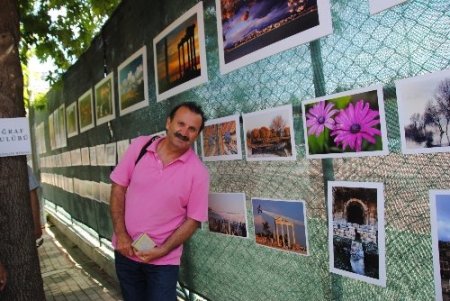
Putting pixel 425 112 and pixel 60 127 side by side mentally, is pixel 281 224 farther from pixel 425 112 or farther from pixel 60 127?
pixel 60 127

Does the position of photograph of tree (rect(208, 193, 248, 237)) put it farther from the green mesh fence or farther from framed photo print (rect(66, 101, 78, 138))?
framed photo print (rect(66, 101, 78, 138))

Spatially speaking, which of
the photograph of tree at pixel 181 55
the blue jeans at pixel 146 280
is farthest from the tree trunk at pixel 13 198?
the photograph of tree at pixel 181 55

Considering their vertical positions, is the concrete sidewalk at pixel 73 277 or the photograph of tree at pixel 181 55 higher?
the photograph of tree at pixel 181 55

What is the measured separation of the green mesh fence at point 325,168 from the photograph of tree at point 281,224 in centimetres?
5

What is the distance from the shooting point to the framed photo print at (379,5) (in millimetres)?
1520

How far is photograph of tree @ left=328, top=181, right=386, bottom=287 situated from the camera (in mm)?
1637

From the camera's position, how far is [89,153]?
588 centimetres

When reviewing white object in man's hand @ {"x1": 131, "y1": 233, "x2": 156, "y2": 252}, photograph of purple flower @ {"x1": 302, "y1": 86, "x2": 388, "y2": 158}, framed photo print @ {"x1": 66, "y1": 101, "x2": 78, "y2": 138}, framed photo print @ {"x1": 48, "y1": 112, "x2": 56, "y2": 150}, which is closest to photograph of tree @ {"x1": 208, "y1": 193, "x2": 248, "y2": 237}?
white object in man's hand @ {"x1": 131, "y1": 233, "x2": 156, "y2": 252}

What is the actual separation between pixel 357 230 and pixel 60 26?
6.57m

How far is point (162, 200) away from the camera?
2.34 m

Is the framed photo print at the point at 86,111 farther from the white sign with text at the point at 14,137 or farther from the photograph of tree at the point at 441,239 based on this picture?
the photograph of tree at the point at 441,239

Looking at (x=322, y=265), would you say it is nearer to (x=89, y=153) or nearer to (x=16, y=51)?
(x=16, y=51)

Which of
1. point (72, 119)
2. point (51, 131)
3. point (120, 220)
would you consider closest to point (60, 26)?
point (72, 119)

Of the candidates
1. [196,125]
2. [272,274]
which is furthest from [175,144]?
[272,274]
